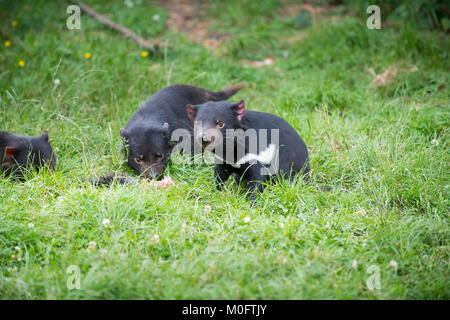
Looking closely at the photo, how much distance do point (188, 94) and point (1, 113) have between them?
82.2 inches

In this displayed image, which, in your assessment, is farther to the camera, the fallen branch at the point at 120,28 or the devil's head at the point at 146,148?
the fallen branch at the point at 120,28

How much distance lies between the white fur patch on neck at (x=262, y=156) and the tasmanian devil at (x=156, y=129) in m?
0.85

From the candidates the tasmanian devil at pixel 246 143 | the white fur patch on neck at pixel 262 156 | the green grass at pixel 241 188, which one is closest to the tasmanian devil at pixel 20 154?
the green grass at pixel 241 188

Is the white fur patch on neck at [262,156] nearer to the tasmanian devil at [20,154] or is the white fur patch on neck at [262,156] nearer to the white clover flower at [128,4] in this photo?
the tasmanian devil at [20,154]

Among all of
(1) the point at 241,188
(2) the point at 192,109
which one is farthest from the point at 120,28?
(1) the point at 241,188

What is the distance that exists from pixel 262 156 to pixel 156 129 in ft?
3.79

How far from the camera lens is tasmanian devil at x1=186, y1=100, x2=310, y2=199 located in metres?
3.41

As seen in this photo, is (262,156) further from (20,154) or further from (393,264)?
(20,154)

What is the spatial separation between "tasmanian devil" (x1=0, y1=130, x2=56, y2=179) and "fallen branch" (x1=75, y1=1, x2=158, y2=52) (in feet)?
9.22

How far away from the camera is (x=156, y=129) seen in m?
4.11

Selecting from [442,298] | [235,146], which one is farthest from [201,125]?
[442,298]

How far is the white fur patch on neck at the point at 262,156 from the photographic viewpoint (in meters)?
3.54
